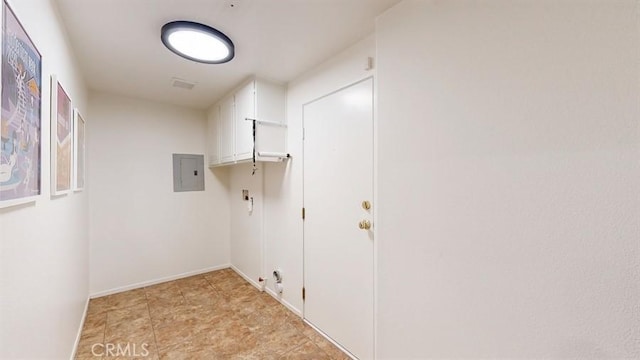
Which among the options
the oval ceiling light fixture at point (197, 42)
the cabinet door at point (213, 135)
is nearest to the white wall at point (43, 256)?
the oval ceiling light fixture at point (197, 42)

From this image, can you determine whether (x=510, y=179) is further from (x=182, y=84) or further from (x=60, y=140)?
(x=182, y=84)

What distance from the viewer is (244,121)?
2.60m

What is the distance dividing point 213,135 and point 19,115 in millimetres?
2556

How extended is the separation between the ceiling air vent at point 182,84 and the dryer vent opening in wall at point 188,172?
1.06 m

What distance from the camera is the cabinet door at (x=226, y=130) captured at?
2.88 m

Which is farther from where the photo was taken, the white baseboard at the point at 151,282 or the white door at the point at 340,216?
the white baseboard at the point at 151,282

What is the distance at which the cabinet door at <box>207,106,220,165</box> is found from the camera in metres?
3.27

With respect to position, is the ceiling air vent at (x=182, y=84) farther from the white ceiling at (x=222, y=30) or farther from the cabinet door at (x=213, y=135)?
the cabinet door at (x=213, y=135)

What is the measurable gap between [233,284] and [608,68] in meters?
3.58

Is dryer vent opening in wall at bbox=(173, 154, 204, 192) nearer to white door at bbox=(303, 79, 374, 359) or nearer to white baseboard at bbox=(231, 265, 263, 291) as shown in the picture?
white baseboard at bbox=(231, 265, 263, 291)

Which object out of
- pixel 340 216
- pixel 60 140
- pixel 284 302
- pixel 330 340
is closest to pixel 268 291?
pixel 284 302

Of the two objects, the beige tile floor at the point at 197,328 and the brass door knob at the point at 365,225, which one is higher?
the brass door knob at the point at 365,225

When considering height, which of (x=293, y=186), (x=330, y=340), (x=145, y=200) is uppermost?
(x=293, y=186)

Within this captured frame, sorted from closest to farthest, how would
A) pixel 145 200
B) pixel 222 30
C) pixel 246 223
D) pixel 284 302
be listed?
pixel 222 30 → pixel 284 302 → pixel 145 200 → pixel 246 223
